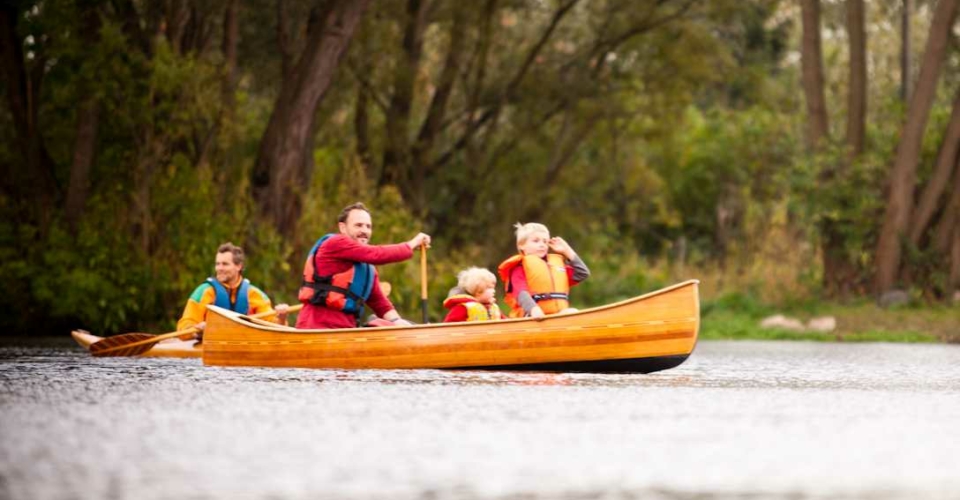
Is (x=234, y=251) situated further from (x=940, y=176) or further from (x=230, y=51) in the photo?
(x=940, y=176)

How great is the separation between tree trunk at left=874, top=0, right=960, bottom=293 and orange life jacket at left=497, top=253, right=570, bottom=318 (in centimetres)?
1376

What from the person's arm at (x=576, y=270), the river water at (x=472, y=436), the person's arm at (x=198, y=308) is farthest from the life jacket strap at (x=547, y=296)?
the person's arm at (x=198, y=308)

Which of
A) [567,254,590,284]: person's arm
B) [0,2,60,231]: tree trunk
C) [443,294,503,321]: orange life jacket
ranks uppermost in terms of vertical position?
[0,2,60,231]: tree trunk

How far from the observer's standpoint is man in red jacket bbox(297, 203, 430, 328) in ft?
48.0

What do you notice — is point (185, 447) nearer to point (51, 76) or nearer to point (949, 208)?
point (51, 76)

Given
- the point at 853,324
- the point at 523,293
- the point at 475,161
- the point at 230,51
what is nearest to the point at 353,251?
the point at 523,293

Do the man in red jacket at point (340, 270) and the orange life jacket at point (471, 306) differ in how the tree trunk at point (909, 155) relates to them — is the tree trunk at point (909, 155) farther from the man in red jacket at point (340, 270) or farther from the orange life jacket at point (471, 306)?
the man in red jacket at point (340, 270)

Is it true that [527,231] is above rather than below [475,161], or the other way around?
below

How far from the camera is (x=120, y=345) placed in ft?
56.4

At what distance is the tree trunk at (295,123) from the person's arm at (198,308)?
7.67m

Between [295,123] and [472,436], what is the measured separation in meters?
16.7

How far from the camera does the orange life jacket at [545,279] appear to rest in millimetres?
14727

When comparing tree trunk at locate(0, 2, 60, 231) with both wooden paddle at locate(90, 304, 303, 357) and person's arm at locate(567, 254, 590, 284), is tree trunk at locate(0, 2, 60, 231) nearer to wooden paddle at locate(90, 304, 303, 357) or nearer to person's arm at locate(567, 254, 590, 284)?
wooden paddle at locate(90, 304, 303, 357)

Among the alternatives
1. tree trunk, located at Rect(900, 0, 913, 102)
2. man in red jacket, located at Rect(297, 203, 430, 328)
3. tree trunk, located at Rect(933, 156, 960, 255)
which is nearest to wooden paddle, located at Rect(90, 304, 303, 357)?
man in red jacket, located at Rect(297, 203, 430, 328)
